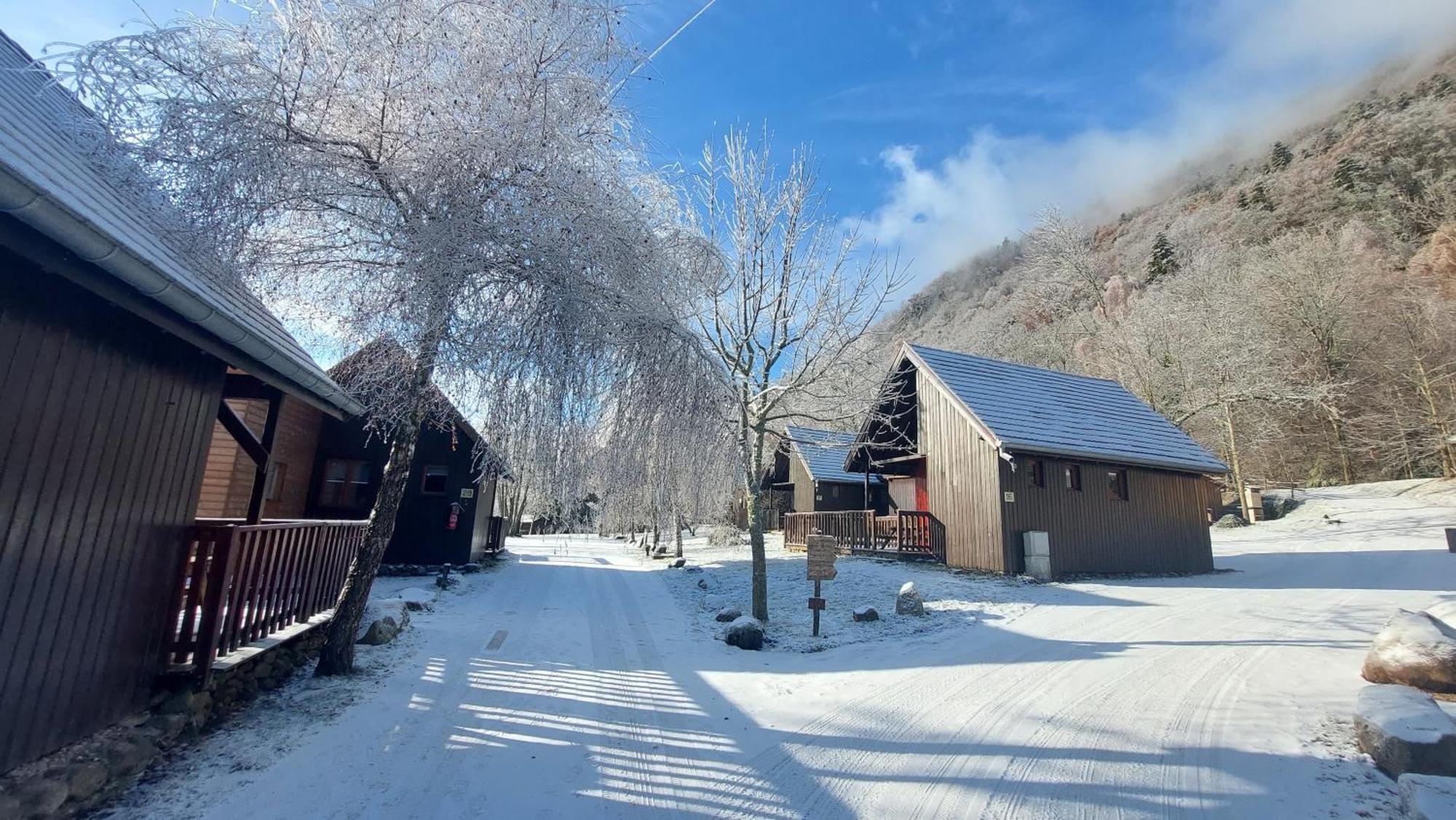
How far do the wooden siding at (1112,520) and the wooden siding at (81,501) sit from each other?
13257 millimetres

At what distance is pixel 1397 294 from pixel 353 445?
1449 inches

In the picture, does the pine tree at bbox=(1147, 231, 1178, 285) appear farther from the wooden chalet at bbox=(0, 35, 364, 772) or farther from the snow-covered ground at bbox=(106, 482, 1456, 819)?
the wooden chalet at bbox=(0, 35, 364, 772)

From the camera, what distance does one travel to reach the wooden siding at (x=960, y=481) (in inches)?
523

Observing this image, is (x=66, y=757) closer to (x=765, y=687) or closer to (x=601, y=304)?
(x=601, y=304)

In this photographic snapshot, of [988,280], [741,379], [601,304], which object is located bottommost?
[601,304]

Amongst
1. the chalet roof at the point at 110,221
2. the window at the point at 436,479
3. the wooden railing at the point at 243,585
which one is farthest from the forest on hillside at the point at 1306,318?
the window at the point at 436,479

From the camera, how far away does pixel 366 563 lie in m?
5.43

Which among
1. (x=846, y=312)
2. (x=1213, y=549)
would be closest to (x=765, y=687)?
(x=846, y=312)

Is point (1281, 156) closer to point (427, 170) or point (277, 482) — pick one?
point (427, 170)

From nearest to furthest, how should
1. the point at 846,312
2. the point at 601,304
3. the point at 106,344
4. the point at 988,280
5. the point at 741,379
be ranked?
the point at 106,344 < the point at 601,304 < the point at 741,379 < the point at 846,312 < the point at 988,280

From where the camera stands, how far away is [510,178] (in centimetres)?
414

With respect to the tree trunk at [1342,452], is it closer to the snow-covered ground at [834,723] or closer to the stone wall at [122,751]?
the snow-covered ground at [834,723]

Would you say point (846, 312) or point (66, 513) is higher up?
point (846, 312)

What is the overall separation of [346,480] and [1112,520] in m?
18.4
